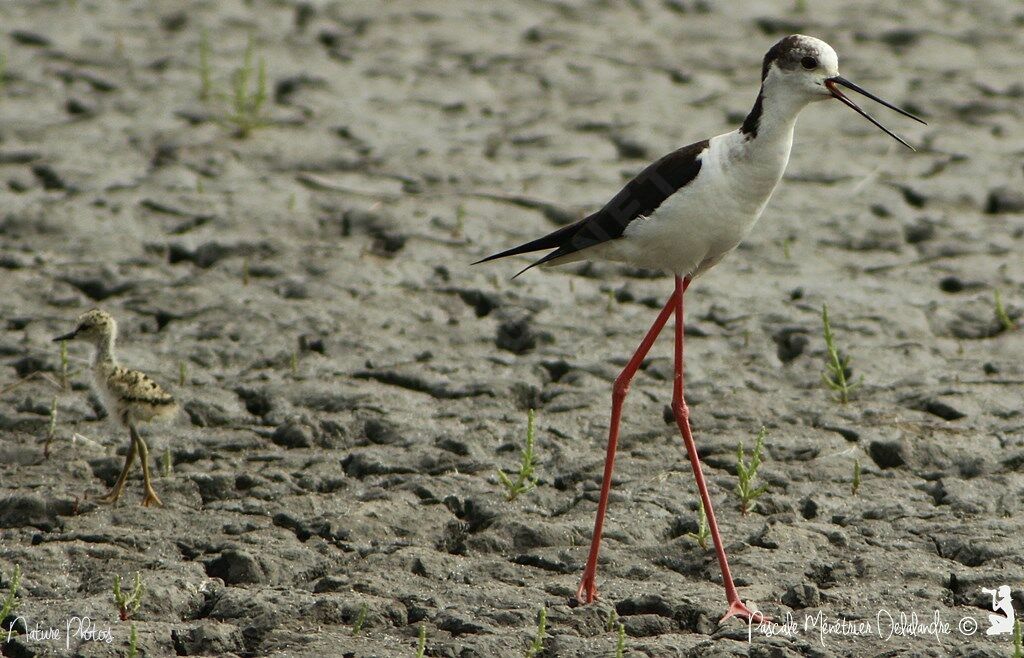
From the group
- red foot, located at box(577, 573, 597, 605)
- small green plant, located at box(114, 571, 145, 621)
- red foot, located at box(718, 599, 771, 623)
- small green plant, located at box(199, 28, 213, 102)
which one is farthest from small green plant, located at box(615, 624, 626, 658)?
small green plant, located at box(199, 28, 213, 102)

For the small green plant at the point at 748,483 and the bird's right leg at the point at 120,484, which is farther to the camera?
the bird's right leg at the point at 120,484

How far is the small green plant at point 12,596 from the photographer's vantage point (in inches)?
145

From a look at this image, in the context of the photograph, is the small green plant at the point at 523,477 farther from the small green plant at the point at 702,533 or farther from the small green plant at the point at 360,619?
the small green plant at the point at 360,619

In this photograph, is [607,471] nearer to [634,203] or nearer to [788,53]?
[634,203]

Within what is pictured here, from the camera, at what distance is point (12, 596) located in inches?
147

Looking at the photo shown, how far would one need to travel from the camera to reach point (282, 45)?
9.30 meters

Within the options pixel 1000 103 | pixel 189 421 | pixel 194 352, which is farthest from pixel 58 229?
pixel 1000 103

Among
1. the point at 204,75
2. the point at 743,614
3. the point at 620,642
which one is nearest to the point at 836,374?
the point at 743,614

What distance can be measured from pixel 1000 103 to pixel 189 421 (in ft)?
17.7

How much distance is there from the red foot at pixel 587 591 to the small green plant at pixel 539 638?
173mm

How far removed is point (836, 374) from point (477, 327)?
1.53 metres

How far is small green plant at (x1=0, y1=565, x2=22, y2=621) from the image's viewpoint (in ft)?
12.1

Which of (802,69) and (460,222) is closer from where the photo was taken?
(802,69)

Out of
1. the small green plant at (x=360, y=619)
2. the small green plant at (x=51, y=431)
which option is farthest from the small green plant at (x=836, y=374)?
the small green plant at (x=51, y=431)
